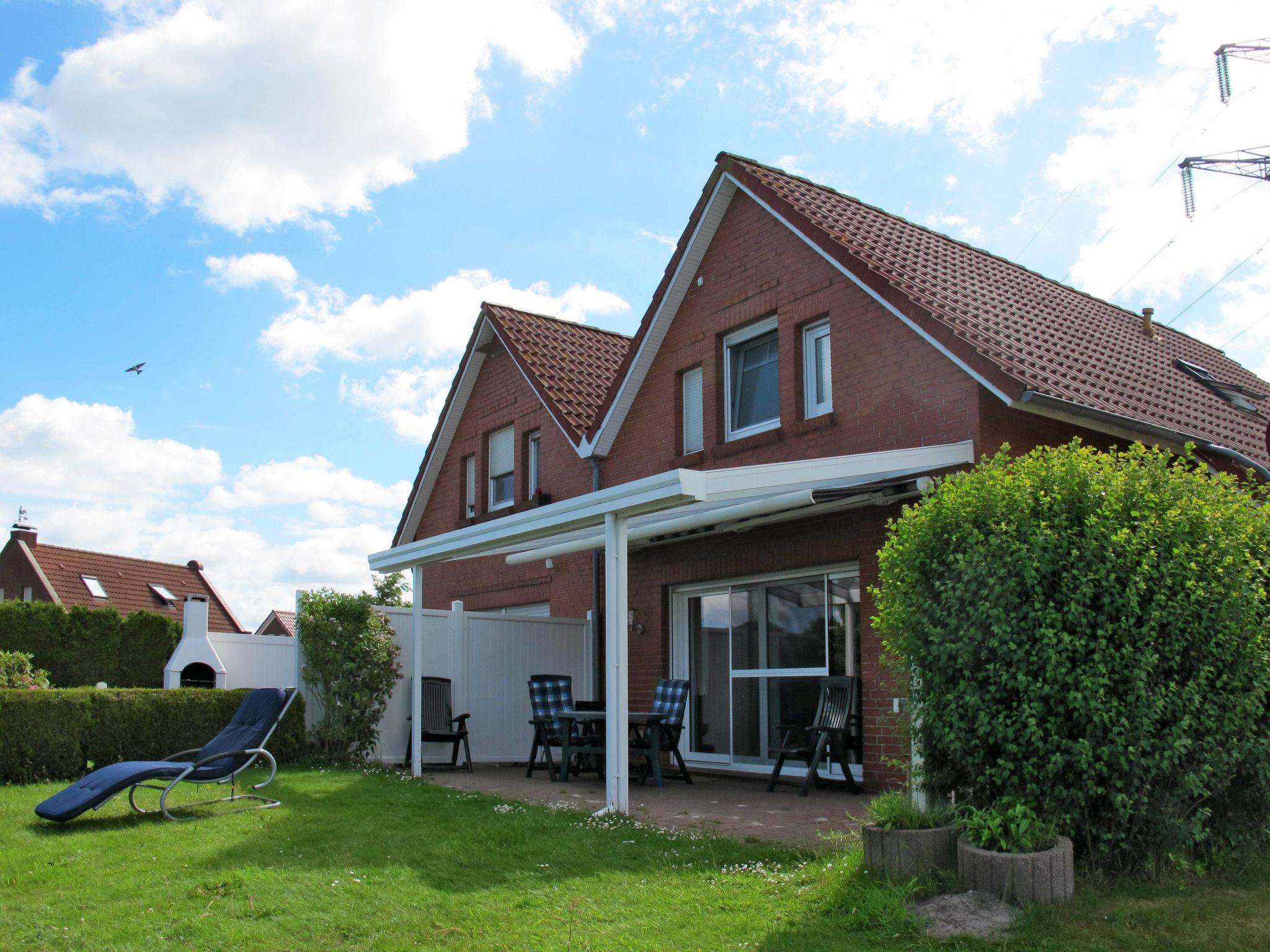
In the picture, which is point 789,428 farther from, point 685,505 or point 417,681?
point 417,681

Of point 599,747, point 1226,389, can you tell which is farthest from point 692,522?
point 1226,389

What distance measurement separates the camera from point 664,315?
1405 cm

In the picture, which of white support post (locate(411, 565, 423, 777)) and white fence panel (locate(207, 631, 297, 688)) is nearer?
white support post (locate(411, 565, 423, 777))

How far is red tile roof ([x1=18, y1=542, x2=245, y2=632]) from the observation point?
39250mm

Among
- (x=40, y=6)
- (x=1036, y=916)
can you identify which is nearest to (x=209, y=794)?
(x=40, y=6)

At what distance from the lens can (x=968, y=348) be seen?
964 cm

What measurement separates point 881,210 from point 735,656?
21.3 feet

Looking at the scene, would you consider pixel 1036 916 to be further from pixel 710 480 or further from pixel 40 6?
pixel 40 6

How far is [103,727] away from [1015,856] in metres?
9.83

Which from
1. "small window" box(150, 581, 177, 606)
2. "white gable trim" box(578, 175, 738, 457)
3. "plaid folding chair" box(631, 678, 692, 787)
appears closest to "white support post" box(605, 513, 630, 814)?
"plaid folding chair" box(631, 678, 692, 787)

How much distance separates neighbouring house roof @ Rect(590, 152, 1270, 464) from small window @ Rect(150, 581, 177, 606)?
1298 inches

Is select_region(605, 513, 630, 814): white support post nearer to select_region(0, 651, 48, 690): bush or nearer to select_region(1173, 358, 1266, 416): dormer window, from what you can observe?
select_region(0, 651, 48, 690): bush

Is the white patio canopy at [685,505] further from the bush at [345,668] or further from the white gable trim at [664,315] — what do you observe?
the white gable trim at [664,315]

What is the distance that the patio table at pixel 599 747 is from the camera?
35.4 feet
